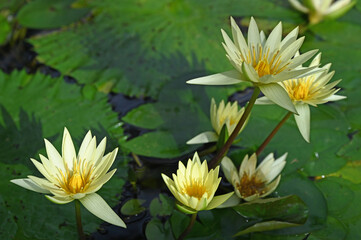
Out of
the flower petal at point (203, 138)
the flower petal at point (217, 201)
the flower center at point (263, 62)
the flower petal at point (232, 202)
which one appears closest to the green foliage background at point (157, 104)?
the flower petal at point (232, 202)

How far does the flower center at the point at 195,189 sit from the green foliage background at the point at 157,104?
405 millimetres

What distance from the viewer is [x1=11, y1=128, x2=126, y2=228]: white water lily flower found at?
156cm

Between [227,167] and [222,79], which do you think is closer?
[222,79]

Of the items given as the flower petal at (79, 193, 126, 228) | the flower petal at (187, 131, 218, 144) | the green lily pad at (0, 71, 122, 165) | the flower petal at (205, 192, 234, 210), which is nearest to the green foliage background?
the green lily pad at (0, 71, 122, 165)

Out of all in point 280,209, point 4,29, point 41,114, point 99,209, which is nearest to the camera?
point 99,209

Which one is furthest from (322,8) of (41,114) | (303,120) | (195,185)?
(41,114)

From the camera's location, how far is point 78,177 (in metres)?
1.60

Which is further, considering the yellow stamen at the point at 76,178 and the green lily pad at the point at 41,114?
the green lily pad at the point at 41,114

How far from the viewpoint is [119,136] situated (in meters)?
2.46

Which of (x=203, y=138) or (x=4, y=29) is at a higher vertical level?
(x=4, y=29)

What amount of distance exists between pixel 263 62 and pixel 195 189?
62cm

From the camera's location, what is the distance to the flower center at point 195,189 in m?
1.66

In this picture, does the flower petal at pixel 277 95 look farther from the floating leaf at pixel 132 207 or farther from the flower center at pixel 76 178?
the floating leaf at pixel 132 207

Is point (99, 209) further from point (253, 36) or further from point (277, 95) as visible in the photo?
point (253, 36)
